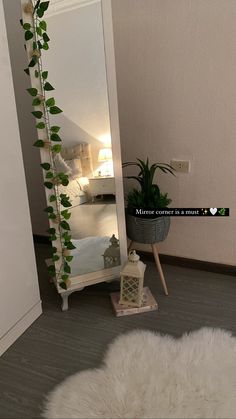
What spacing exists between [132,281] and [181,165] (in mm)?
823

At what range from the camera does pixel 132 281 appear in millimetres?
1822

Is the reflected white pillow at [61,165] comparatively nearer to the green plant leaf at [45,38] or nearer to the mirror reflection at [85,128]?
the mirror reflection at [85,128]

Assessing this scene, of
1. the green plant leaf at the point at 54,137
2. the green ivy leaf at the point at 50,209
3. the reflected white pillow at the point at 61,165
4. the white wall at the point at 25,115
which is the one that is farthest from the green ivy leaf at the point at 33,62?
the white wall at the point at 25,115

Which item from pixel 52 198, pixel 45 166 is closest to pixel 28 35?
pixel 45 166

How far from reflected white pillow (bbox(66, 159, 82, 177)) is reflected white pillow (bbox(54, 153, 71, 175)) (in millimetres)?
16

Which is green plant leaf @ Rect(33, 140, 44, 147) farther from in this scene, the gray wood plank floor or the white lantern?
the gray wood plank floor

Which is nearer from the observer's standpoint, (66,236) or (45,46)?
(45,46)

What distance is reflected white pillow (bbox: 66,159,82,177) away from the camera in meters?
1.70

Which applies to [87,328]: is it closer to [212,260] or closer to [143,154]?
[212,260]

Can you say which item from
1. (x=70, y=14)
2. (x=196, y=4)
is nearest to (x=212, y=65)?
(x=196, y=4)

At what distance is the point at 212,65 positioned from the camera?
74.5 inches

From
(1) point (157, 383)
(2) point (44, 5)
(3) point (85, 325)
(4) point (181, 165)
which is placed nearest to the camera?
(1) point (157, 383)

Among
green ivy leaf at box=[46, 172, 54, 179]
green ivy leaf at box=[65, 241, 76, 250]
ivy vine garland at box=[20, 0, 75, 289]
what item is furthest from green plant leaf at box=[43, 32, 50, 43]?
green ivy leaf at box=[65, 241, 76, 250]

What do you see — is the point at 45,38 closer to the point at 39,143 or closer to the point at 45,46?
the point at 45,46
